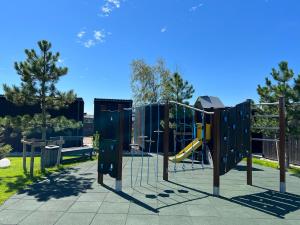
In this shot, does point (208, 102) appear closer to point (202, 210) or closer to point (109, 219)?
point (202, 210)

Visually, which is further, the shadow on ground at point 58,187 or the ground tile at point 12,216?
the shadow on ground at point 58,187

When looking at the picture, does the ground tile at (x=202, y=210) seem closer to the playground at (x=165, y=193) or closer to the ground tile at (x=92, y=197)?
the playground at (x=165, y=193)

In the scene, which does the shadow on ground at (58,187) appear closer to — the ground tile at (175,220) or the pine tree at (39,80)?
the ground tile at (175,220)

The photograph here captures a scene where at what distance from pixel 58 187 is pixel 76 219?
2433mm

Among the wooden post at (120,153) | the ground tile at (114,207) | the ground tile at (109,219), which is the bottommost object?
the ground tile at (109,219)

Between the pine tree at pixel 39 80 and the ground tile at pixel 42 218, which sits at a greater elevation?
the pine tree at pixel 39 80

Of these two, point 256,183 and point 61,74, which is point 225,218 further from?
point 61,74

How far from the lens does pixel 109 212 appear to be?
4652 mm

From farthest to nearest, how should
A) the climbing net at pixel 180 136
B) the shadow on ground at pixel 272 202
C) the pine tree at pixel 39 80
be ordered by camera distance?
1. the pine tree at pixel 39 80
2. the climbing net at pixel 180 136
3. the shadow on ground at pixel 272 202

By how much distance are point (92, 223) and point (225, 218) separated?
2147mm

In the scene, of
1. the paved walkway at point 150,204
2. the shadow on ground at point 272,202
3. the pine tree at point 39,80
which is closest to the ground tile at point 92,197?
the paved walkway at point 150,204

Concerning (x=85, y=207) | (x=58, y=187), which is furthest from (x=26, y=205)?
(x=58, y=187)

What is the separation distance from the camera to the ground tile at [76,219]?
13.5 feet

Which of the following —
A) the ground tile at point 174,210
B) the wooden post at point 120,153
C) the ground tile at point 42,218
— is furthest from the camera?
the wooden post at point 120,153
